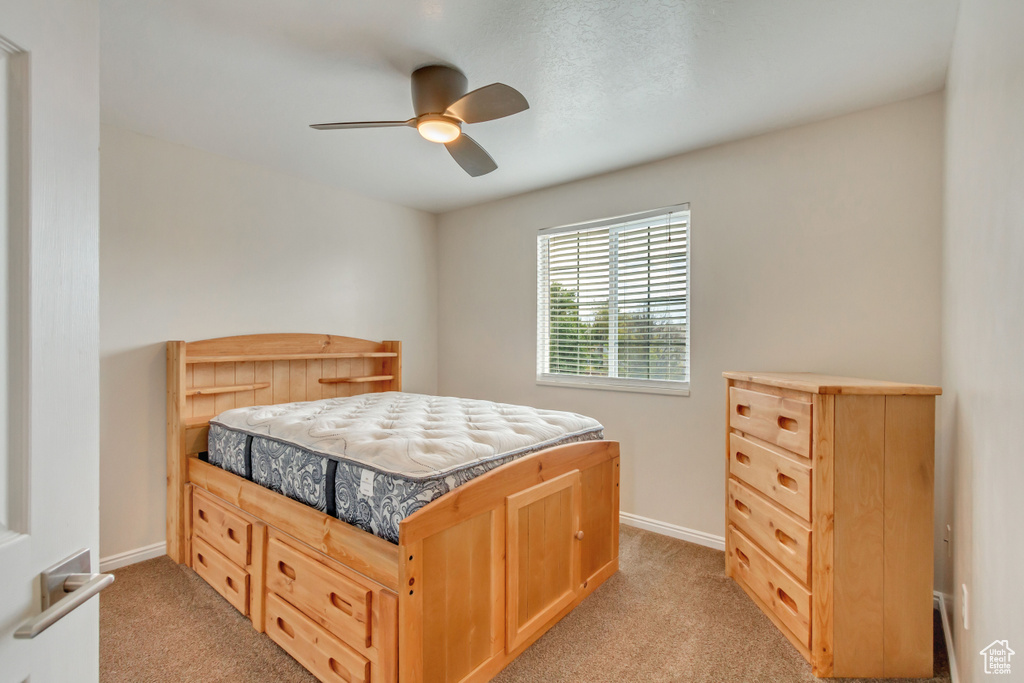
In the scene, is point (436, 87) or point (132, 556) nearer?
point (436, 87)

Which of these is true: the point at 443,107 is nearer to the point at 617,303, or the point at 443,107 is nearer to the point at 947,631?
the point at 617,303

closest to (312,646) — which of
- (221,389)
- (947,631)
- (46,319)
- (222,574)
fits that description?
(222,574)

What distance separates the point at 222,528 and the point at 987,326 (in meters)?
3.03

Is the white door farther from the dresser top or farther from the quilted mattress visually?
the dresser top

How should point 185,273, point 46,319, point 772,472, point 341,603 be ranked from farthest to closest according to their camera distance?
point 185,273 → point 772,472 → point 341,603 → point 46,319

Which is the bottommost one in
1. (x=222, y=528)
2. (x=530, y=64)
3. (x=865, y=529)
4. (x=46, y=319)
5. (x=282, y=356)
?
(x=222, y=528)

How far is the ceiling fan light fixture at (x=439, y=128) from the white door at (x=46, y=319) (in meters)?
1.40

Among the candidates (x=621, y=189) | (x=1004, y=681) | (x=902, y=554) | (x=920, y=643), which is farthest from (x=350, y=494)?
(x=621, y=189)

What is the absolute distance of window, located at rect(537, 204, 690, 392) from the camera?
3090 mm

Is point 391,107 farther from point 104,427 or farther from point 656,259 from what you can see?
point 104,427

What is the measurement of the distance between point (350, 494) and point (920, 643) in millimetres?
2148

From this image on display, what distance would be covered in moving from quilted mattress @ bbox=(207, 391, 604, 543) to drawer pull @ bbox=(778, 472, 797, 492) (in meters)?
0.82

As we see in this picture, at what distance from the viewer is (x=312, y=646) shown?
69.6 inches

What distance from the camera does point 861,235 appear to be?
2.39m
